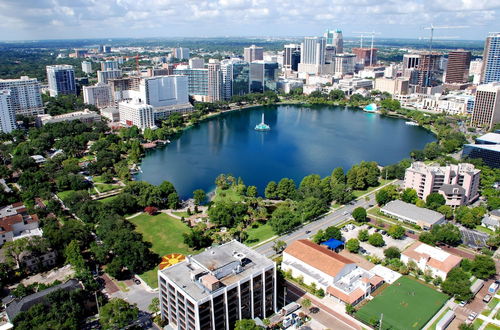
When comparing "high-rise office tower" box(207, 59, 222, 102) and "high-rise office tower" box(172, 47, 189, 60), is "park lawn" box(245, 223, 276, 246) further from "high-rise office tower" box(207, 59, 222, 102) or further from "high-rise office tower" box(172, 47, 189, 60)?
"high-rise office tower" box(172, 47, 189, 60)

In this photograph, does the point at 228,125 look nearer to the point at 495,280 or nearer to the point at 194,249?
the point at 194,249

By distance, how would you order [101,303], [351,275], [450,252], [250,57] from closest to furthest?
[101,303]
[351,275]
[450,252]
[250,57]

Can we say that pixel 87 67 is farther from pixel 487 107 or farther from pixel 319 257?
pixel 319 257

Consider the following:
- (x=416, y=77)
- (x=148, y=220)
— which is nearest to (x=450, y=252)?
(x=148, y=220)

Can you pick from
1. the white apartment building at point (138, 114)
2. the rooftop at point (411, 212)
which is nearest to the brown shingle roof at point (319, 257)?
the rooftop at point (411, 212)

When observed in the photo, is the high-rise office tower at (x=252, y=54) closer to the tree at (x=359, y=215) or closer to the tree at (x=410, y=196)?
the tree at (x=410, y=196)

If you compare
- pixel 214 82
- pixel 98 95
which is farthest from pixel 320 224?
pixel 98 95

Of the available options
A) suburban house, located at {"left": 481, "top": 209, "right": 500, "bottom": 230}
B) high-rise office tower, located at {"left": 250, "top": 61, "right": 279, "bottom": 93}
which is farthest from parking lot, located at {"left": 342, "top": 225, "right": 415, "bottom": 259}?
high-rise office tower, located at {"left": 250, "top": 61, "right": 279, "bottom": 93}

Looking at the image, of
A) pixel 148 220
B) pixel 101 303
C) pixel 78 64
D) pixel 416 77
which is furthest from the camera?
pixel 78 64
